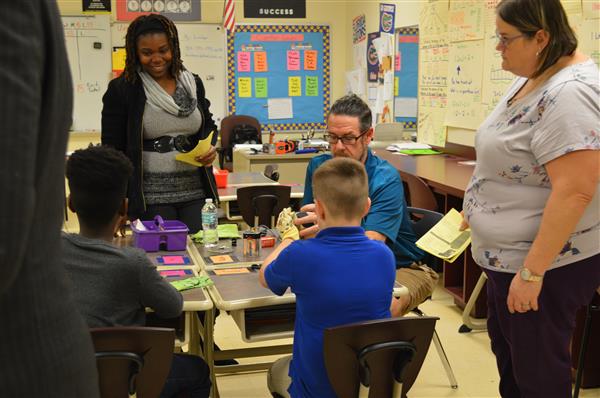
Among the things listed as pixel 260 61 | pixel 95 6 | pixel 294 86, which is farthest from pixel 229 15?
pixel 95 6

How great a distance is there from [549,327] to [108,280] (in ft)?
4.03

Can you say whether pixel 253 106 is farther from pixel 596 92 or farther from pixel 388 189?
pixel 596 92

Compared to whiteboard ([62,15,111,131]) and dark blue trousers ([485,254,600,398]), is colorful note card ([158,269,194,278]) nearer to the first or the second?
dark blue trousers ([485,254,600,398])

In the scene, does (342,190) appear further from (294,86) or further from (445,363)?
(294,86)

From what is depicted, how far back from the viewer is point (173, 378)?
2191mm

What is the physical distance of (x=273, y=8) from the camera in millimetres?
8164

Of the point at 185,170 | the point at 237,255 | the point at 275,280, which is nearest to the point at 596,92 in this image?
the point at 275,280

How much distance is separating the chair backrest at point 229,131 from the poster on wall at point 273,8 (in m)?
1.37

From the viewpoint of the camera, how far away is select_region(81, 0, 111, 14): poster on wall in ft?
25.0

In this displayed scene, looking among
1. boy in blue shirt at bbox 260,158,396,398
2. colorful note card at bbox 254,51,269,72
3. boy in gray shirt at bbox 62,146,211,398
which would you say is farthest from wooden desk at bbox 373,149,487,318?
colorful note card at bbox 254,51,269,72

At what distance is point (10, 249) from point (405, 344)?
1.30 meters

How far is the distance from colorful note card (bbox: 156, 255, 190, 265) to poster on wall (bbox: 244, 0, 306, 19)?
594 centimetres

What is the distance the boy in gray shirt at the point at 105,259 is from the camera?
1.88 meters

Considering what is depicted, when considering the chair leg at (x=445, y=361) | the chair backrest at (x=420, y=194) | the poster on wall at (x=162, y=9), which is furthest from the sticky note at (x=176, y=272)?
the poster on wall at (x=162, y=9)
